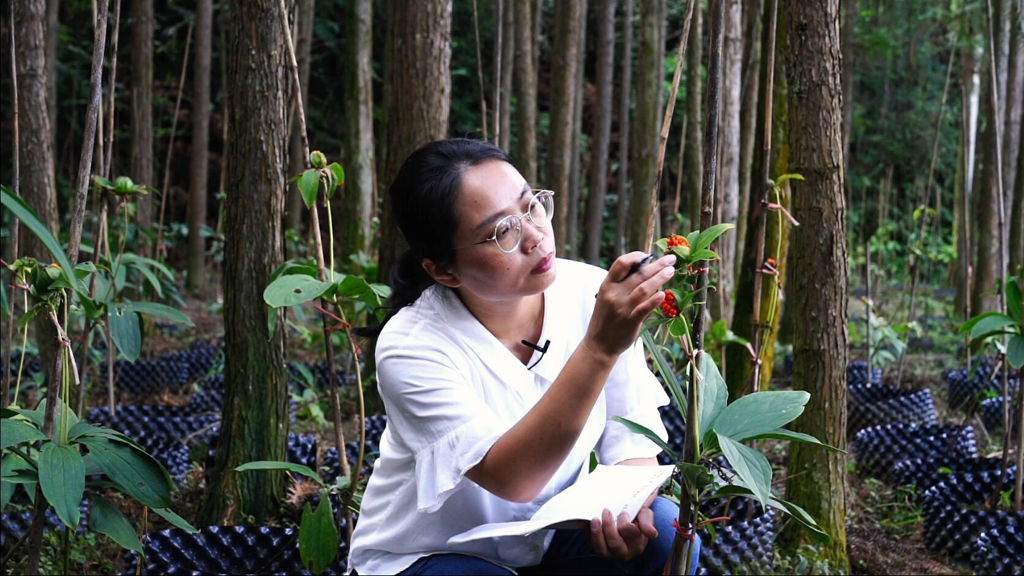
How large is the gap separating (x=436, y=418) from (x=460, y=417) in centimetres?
4

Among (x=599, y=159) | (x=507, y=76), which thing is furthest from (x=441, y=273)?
(x=599, y=159)

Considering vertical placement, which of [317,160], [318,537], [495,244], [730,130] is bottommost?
[318,537]

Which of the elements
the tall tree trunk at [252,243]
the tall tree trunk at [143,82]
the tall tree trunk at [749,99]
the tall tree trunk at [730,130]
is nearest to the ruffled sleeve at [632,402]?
the tall tree trunk at [252,243]

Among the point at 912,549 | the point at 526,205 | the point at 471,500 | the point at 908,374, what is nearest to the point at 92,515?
the point at 471,500

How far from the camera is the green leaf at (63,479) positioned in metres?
1.49

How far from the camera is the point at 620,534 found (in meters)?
1.40

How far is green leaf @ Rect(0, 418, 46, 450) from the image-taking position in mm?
1461

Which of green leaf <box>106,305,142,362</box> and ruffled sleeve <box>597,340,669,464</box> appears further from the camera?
green leaf <box>106,305,142,362</box>

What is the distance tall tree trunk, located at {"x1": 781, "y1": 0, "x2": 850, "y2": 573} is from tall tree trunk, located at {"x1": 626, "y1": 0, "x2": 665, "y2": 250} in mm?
3692

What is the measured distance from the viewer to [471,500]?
5.14 ft

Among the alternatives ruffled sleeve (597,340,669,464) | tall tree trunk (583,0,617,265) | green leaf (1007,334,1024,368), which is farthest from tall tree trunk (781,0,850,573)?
tall tree trunk (583,0,617,265)

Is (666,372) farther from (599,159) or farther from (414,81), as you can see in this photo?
(599,159)

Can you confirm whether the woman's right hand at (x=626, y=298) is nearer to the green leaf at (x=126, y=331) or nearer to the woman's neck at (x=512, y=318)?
the woman's neck at (x=512, y=318)

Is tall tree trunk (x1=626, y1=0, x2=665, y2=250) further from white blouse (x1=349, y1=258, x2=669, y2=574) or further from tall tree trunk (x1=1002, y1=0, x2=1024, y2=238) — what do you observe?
white blouse (x1=349, y1=258, x2=669, y2=574)
